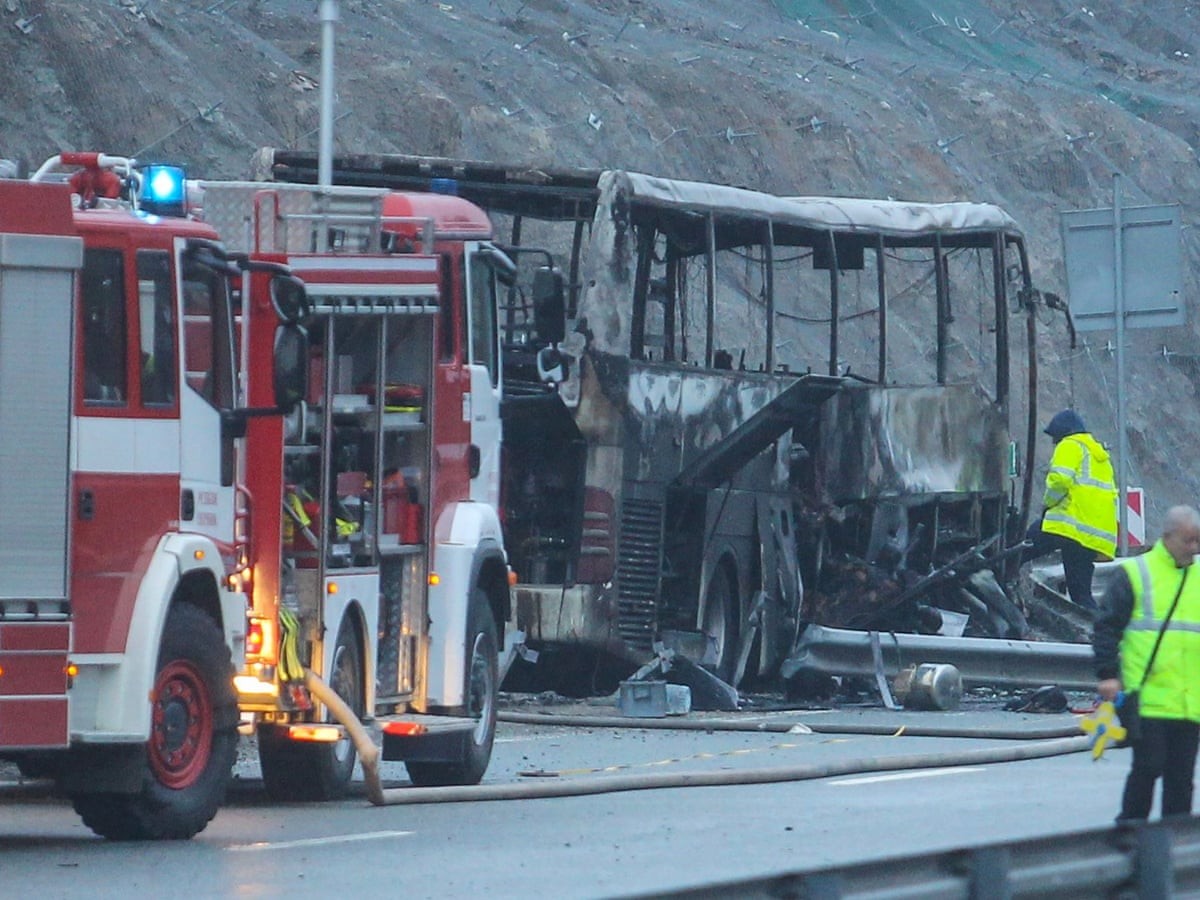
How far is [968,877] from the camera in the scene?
594cm

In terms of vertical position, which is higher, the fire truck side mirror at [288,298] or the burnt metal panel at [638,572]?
the fire truck side mirror at [288,298]

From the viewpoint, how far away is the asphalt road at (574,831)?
9.90 metres

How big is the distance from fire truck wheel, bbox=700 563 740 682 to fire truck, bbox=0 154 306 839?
922cm

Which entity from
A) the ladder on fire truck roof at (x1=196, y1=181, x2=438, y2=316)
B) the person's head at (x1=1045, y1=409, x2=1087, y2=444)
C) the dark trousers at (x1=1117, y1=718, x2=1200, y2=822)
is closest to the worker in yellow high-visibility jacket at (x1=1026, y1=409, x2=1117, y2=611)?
the person's head at (x1=1045, y1=409, x2=1087, y2=444)

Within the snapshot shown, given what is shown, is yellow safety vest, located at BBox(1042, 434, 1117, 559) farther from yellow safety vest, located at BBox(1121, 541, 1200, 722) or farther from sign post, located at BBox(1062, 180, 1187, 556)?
yellow safety vest, located at BBox(1121, 541, 1200, 722)

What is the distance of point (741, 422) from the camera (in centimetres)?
2122

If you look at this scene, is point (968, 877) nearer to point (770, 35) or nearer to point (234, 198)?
point (234, 198)

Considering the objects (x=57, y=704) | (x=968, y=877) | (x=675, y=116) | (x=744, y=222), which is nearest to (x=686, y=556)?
(x=744, y=222)

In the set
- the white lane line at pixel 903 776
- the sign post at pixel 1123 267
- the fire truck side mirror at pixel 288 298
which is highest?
the sign post at pixel 1123 267

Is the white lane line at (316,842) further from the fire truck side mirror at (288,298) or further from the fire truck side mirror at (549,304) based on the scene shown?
the fire truck side mirror at (549,304)

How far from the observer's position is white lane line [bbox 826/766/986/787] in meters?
14.2

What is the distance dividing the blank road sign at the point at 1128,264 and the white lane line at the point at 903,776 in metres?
6.33

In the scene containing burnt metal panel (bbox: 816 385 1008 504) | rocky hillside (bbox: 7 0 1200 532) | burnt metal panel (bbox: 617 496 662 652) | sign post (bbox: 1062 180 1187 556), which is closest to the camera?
burnt metal panel (bbox: 617 496 662 652)

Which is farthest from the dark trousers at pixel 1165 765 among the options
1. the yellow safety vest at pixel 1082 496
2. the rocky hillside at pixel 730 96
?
the rocky hillside at pixel 730 96
